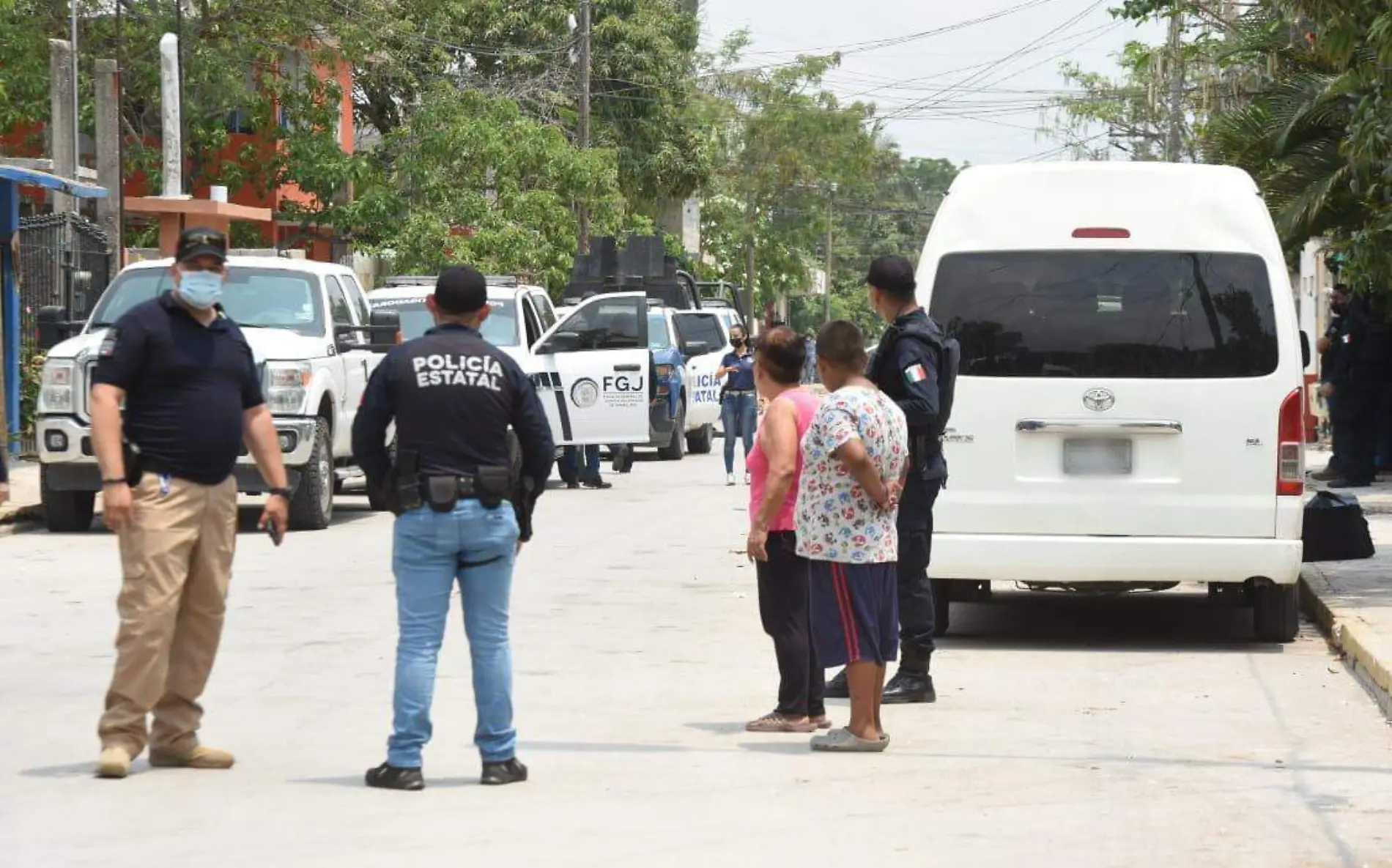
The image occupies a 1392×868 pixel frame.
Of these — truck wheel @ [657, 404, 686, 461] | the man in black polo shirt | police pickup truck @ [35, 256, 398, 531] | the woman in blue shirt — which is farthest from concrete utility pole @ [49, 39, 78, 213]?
the man in black polo shirt

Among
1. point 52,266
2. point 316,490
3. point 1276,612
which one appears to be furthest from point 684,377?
point 1276,612

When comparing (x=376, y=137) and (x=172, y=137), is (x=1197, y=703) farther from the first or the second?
(x=376, y=137)

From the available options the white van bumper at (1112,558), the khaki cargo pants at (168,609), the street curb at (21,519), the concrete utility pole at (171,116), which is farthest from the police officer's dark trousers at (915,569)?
the concrete utility pole at (171,116)

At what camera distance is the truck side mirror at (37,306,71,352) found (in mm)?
17359

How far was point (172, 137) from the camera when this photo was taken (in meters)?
29.8

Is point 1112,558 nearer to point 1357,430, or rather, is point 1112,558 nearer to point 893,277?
point 893,277

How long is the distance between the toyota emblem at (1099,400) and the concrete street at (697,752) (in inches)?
51.2

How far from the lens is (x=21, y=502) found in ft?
65.6

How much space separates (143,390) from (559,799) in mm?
2123

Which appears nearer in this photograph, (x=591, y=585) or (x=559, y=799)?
(x=559, y=799)

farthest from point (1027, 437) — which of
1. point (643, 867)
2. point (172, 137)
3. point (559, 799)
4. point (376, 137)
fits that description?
point (376, 137)

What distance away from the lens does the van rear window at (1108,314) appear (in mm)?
11414

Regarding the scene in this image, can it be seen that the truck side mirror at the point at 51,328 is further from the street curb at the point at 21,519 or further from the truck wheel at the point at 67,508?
the street curb at the point at 21,519

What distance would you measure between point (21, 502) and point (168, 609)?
41.6 feet
